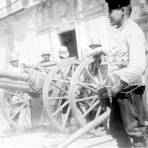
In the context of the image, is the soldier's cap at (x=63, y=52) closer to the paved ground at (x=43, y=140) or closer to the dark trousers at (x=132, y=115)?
the paved ground at (x=43, y=140)

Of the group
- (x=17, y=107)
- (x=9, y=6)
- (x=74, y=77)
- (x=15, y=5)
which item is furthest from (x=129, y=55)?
(x=9, y=6)

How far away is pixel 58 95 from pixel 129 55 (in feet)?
11.1

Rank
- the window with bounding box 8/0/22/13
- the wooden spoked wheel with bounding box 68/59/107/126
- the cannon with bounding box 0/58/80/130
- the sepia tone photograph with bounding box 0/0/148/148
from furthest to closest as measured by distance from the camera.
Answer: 1. the window with bounding box 8/0/22/13
2. the cannon with bounding box 0/58/80/130
3. the wooden spoked wheel with bounding box 68/59/107/126
4. the sepia tone photograph with bounding box 0/0/148/148

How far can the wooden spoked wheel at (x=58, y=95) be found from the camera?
5578 millimetres

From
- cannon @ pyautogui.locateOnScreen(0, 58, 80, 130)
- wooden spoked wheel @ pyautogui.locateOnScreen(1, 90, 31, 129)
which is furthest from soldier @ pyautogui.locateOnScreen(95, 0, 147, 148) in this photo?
wooden spoked wheel @ pyautogui.locateOnScreen(1, 90, 31, 129)

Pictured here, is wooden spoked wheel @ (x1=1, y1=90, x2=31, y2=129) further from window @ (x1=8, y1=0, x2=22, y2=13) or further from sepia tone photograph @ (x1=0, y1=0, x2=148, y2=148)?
window @ (x1=8, y1=0, x2=22, y2=13)

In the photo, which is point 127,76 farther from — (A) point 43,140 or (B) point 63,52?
(B) point 63,52

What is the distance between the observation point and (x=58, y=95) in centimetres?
591

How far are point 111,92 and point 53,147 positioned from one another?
5.07ft

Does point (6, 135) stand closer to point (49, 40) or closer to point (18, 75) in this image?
point (18, 75)

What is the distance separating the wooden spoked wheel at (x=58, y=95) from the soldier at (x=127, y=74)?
2.73m

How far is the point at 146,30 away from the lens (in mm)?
7723

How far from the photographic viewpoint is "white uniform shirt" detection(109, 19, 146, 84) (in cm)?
264

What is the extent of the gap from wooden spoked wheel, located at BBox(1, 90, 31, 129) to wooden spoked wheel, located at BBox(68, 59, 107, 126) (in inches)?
68.9
